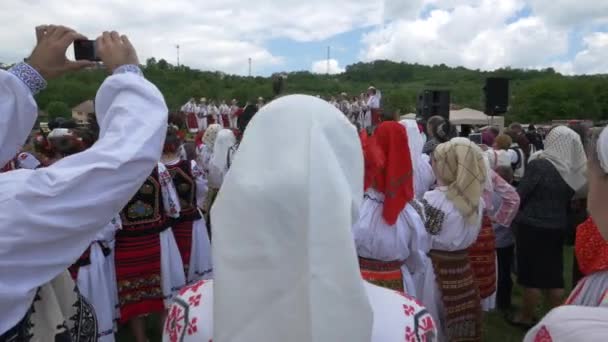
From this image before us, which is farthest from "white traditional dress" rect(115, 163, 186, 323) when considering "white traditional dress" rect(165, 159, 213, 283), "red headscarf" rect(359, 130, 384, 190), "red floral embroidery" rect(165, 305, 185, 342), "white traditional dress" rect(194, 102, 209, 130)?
"white traditional dress" rect(194, 102, 209, 130)

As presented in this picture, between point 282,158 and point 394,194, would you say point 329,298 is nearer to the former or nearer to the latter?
point 282,158

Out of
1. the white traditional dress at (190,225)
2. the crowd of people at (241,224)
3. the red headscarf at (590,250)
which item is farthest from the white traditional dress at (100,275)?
the red headscarf at (590,250)

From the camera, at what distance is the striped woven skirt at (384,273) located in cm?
325

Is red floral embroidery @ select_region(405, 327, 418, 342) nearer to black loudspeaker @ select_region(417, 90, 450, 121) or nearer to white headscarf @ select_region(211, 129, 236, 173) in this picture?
white headscarf @ select_region(211, 129, 236, 173)

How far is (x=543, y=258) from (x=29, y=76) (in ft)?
14.2

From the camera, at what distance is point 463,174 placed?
3590 millimetres

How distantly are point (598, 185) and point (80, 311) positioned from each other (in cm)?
169

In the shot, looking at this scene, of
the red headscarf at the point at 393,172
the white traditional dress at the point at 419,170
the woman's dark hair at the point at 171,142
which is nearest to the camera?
the red headscarf at the point at 393,172

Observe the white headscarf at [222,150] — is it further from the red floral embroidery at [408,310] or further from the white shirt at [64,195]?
the white shirt at [64,195]

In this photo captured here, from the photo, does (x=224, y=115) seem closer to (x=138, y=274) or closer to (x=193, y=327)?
(x=138, y=274)

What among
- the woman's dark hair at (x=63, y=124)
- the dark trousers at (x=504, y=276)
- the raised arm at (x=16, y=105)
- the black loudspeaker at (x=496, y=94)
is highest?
the black loudspeaker at (x=496, y=94)

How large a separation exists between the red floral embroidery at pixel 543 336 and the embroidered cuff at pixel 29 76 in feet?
4.84

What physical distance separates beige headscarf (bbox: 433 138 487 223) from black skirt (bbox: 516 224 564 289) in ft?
3.89

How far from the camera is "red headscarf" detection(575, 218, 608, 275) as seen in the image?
5.97 feet
